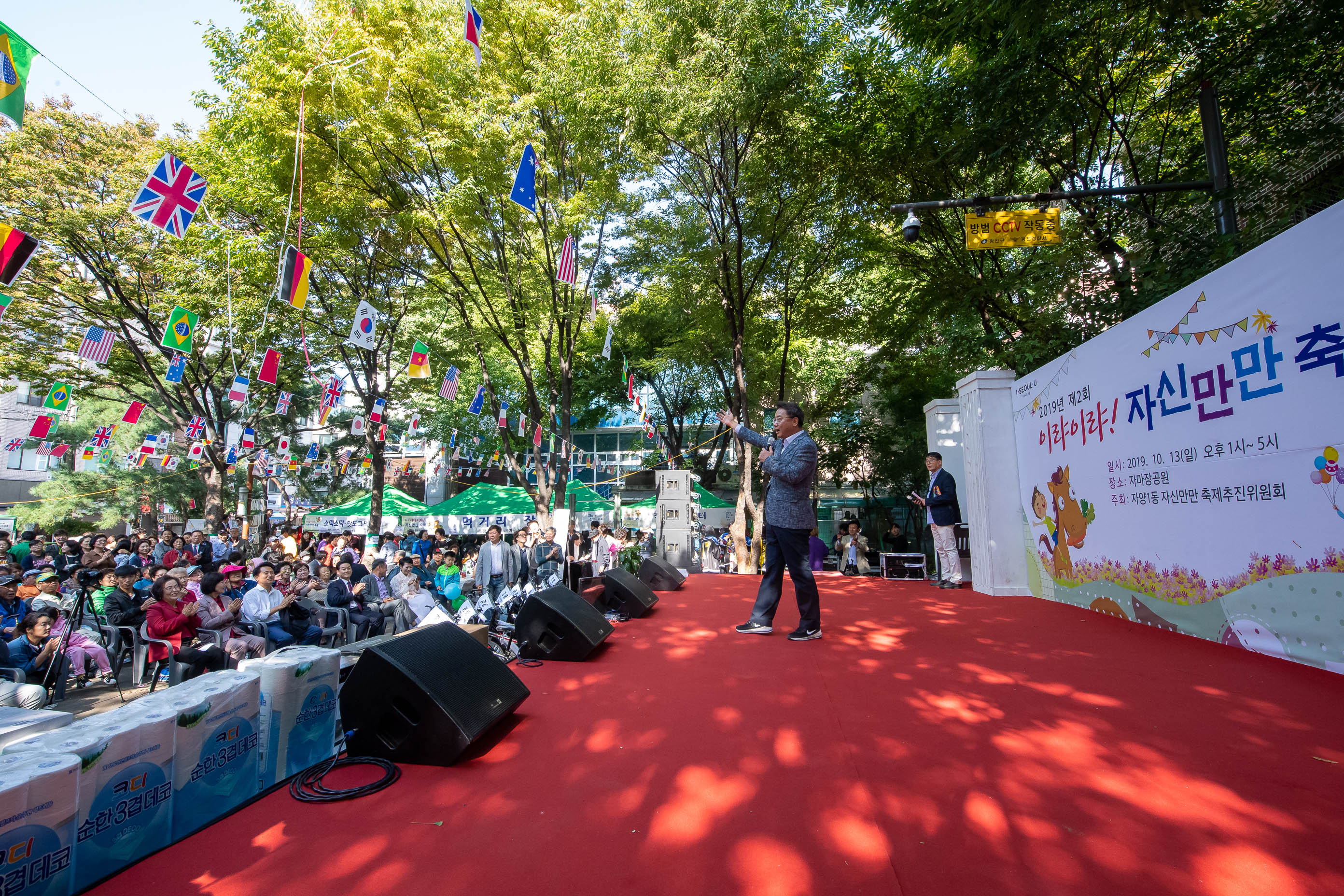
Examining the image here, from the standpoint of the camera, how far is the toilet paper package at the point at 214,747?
7.04 feet

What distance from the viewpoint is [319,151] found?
10141mm

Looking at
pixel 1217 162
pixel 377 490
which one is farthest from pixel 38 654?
pixel 377 490

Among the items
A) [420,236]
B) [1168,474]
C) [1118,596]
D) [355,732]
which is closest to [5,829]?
[355,732]

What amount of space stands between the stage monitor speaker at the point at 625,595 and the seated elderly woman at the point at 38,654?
4658mm

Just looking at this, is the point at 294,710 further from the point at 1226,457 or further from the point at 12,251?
the point at 12,251

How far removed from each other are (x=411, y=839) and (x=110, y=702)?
223 inches

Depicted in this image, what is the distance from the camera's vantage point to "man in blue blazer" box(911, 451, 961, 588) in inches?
297

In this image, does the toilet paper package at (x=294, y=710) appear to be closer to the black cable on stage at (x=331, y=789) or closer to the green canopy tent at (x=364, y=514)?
the black cable on stage at (x=331, y=789)

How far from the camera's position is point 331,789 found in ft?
7.86

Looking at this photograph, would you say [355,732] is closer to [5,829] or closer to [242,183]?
[5,829]

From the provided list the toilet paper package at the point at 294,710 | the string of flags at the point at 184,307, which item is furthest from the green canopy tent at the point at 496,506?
the toilet paper package at the point at 294,710

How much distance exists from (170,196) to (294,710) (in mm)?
7743

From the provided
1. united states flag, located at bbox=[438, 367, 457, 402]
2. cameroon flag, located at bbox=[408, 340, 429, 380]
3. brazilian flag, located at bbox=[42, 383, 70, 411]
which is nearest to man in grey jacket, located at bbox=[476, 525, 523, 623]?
cameroon flag, located at bbox=[408, 340, 429, 380]

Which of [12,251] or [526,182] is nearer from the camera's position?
[12,251]
